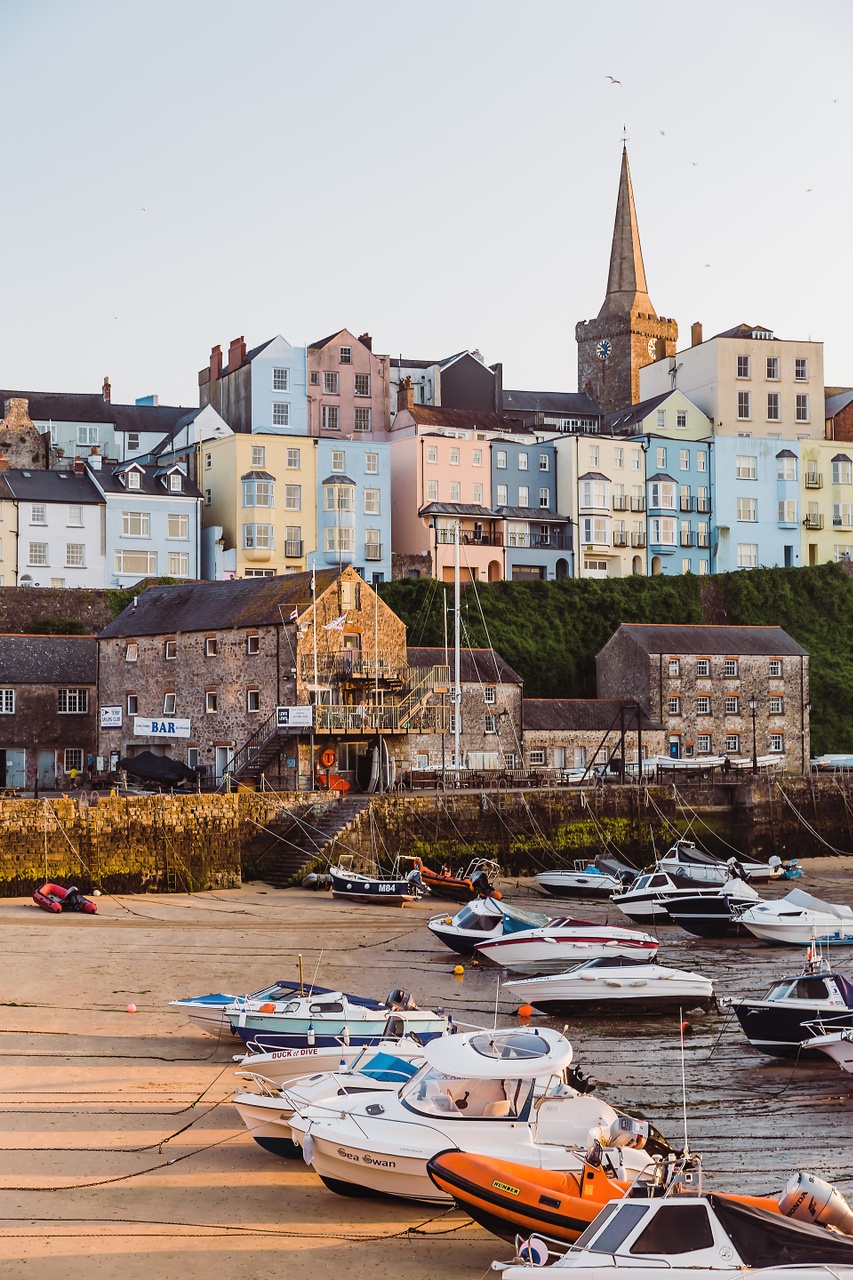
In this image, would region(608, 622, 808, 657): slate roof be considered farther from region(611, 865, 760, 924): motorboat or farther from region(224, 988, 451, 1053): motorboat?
region(224, 988, 451, 1053): motorboat

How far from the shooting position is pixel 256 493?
63.0 metres

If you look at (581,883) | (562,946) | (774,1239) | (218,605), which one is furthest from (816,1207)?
(218,605)

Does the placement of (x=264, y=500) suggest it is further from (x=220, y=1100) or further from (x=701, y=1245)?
(x=701, y=1245)

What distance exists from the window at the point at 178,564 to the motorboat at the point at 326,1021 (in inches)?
1727

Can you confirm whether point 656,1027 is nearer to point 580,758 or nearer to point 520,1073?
point 520,1073

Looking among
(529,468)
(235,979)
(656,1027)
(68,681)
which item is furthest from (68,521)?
(656,1027)

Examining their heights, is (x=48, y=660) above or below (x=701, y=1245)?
above

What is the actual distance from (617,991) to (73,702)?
1198 inches

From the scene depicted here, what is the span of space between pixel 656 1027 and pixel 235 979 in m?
7.52

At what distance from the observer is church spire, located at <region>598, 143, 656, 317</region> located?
92.4m

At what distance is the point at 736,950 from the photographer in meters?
30.6

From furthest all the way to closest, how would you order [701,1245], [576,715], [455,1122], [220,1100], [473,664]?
[576,715] < [473,664] < [220,1100] < [455,1122] < [701,1245]

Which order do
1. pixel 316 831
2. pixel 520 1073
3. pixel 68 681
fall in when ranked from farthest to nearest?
pixel 68 681 → pixel 316 831 → pixel 520 1073

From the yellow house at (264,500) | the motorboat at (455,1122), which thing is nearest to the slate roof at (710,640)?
the yellow house at (264,500)
